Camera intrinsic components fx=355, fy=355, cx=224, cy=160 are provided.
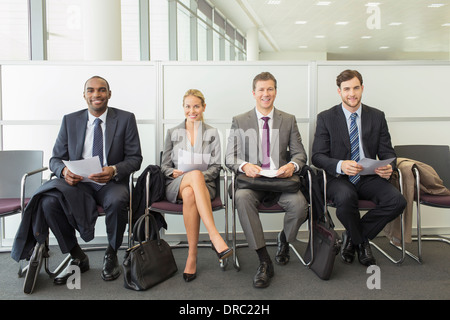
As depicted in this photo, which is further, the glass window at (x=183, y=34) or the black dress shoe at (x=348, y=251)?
the glass window at (x=183, y=34)

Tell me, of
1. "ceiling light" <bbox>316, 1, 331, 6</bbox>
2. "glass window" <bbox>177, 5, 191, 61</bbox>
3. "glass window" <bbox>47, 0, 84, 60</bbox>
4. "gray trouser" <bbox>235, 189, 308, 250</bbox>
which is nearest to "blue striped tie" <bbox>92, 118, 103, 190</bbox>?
"gray trouser" <bbox>235, 189, 308, 250</bbox>

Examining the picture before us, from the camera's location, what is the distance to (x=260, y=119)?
2.86 m

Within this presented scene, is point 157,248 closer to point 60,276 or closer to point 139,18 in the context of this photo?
point 60,276

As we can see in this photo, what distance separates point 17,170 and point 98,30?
199cm

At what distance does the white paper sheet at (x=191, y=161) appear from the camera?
273 cm

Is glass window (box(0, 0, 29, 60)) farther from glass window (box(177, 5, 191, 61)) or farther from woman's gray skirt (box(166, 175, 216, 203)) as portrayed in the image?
glass window (box(177, 5, 191, 61))

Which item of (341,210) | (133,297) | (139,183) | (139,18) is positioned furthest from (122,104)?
(139,18)

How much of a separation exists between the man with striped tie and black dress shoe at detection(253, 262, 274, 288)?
2.09 feet

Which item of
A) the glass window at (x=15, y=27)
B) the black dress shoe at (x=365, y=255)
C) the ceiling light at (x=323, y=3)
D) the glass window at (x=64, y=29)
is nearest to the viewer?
the black dress shoe at (x=365, y=255)

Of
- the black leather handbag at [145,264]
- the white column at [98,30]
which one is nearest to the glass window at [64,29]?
the white column at [98,30]

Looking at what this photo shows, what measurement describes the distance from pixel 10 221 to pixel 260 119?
247 centimetres

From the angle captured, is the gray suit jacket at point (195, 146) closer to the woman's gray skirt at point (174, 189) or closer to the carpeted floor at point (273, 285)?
the woman's gray skirt at point (174, 189)

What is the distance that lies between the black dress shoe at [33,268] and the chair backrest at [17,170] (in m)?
0.75

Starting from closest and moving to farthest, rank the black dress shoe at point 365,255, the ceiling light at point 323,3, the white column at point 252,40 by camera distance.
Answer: the black dress shoe at point 365,255 → the ceiling light at point 323,3 → the white column at point 252,40
